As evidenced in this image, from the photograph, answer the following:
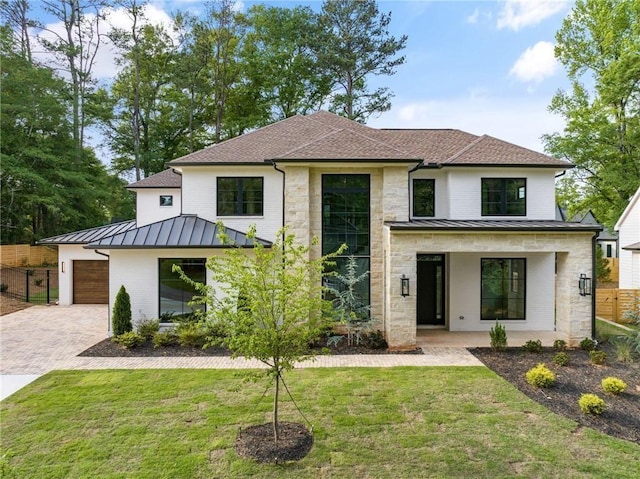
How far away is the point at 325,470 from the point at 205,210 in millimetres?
10199

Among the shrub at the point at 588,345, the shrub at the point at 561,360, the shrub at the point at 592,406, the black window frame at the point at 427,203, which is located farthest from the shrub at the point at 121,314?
the shrub at the point at 588,345

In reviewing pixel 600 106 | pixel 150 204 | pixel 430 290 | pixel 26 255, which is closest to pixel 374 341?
pixel 430 290

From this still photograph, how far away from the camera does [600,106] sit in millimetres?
23828

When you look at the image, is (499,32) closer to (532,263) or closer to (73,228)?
(532,263)

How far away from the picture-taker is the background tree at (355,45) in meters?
27.0

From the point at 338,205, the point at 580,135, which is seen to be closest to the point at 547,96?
the point at 580,135

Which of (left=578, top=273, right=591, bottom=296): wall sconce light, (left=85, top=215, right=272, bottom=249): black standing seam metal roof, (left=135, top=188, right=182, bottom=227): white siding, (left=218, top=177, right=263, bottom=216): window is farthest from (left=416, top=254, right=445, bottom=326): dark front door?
(left=135, top=188, right=182, bottom=227): white siding

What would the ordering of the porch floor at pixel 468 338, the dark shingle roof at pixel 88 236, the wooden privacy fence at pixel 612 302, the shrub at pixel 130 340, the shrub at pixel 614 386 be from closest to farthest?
the shrub at pixel 614 386 → the shrub at pixel 130 340 → the porch floor at pixel 468 338 → the wooden privacy fence at pixel 612 302 → the dark shingle roof at pixel 88 236

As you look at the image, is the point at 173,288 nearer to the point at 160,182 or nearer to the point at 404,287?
the point at 160,182

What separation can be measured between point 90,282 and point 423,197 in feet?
52.2

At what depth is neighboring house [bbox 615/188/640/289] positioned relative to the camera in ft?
57.1

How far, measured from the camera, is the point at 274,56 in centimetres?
2916

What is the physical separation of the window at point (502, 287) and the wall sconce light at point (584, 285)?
2.23m

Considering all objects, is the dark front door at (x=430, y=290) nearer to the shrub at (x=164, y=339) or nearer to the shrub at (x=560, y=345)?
the shrub at (x=560, y=345)
